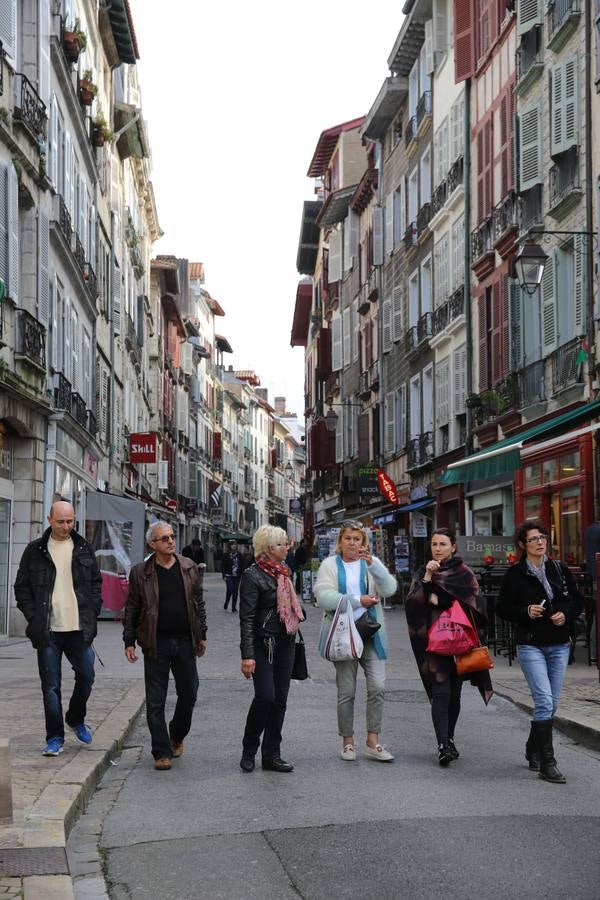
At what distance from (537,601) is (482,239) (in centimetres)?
2021

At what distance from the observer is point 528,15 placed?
968 inches

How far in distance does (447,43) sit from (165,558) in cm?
2633

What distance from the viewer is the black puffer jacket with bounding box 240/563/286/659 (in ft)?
30.2

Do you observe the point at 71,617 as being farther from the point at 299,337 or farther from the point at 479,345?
the point at 299,337

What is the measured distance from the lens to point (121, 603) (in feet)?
87.9

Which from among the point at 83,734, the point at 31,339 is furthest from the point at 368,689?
the point at 31,339

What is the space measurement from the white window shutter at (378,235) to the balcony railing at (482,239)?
12592 millimetres

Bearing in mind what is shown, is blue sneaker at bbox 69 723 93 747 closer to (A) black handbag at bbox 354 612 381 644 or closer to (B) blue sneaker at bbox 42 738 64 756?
(B) blue sneaker at bbox 42 738 64 756

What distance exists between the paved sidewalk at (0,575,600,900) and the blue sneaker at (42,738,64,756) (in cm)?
5

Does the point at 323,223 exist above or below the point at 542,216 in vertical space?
above

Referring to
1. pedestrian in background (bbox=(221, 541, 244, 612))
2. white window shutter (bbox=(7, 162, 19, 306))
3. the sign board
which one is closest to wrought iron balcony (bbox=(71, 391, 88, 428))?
pedestrian in background (bbox=(221, 541, 244, 612))

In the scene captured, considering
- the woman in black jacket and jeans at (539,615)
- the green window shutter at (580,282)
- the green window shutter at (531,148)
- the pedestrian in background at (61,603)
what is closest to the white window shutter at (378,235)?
the green window shutter at (531,148)

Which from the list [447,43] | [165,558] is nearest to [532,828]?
[165,558]

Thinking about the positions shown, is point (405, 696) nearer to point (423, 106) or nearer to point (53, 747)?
point (53, 747)
